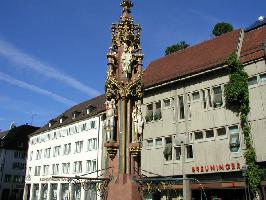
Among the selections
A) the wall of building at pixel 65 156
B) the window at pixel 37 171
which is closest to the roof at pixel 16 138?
the wall of building at pixel 65 156

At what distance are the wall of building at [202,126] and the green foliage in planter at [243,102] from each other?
42 cm

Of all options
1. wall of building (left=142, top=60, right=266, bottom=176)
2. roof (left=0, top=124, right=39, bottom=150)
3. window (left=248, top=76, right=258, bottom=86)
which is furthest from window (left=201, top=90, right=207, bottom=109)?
roof (left=0, top=124, right=39, bottom=150)

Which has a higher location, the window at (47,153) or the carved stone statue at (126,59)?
the window at (47,153)

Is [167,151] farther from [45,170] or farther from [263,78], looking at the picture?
[45,170]

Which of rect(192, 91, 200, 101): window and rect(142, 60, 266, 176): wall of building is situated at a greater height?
rect(192, 91, 200, 101): window

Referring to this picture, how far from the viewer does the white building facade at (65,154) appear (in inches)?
1863

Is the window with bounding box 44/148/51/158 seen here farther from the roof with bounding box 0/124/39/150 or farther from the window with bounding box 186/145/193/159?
the window with bounding box 186/145/193/159

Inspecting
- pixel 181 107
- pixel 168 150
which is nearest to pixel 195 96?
pixel 181 107

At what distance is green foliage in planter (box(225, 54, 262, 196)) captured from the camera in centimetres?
2530

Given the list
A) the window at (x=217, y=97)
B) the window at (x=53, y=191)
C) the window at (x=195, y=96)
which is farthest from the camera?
the window at (x=53, y=191)

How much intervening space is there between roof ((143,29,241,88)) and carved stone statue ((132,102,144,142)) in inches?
745

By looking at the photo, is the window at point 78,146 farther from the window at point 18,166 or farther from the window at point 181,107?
the window at point 18,166

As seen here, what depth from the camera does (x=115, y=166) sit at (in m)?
11.1

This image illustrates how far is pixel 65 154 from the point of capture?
54.2 meters
